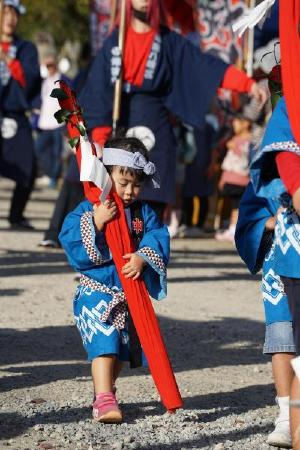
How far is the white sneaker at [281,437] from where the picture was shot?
500 centimetres

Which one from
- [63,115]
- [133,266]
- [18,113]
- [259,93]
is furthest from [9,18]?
[133,266]

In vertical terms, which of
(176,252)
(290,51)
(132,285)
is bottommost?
(176,252)

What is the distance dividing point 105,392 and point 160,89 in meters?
3.56

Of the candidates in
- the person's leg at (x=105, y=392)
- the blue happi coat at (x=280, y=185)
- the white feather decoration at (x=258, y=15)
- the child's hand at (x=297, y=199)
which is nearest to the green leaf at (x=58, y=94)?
the white feather decoration at (x=258, y=15)

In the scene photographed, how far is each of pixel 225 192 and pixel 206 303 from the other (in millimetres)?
4685

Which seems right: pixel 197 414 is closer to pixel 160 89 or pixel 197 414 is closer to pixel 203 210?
pixel 160 89

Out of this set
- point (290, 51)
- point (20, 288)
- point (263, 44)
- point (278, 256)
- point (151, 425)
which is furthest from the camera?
point (263, 44)

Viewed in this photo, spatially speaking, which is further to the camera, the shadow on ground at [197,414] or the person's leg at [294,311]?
the shadow on ground at [197,414]

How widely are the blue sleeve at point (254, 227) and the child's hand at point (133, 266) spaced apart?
41cm

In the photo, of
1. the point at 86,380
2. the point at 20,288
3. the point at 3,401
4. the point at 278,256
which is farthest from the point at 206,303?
the point at 278,256

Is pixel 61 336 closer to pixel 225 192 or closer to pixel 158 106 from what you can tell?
pixel 158 106

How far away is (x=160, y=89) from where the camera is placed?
8578mm

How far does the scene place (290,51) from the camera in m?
4.43

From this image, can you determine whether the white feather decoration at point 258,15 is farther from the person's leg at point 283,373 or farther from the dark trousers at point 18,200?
the dark trousers at point 18,200
